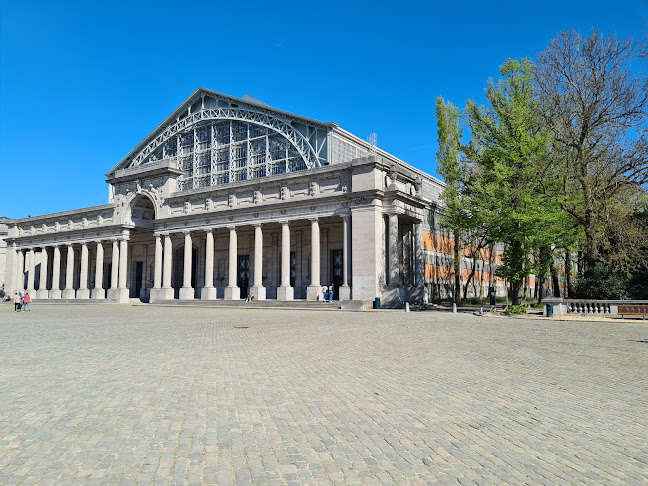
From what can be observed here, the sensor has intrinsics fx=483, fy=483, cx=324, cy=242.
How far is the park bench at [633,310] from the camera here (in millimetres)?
23438

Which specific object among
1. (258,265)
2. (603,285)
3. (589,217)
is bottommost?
(603,285)

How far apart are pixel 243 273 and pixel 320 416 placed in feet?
144

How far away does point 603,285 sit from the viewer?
85.9 feet

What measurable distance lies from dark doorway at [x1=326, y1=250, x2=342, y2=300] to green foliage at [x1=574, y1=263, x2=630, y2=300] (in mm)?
19653

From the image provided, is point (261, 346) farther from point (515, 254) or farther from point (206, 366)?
point (515, 254)

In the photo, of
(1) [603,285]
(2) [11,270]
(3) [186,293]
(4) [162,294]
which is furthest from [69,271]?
(1) [603,285]

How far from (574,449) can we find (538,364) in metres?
5.40

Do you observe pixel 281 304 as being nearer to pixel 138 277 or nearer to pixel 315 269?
pixel 315 269

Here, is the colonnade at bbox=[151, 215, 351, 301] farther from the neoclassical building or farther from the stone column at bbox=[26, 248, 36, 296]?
the stone column at bbox=[26, 248, 36, 296]

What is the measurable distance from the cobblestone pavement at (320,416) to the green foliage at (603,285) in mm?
16562

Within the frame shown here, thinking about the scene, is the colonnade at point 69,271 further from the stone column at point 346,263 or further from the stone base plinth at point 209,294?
the stone column at point 346,263

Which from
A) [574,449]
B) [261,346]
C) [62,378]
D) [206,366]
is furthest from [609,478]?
[261,346]

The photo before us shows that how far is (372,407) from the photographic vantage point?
251 inches

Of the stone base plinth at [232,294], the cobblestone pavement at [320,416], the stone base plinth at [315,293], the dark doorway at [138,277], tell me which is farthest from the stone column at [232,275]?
the cobblestone pavement at [320,416]
